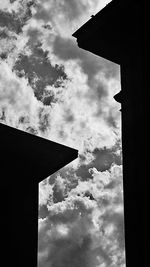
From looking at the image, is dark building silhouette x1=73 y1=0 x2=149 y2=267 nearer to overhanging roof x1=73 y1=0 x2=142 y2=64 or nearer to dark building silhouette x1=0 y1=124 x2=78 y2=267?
overhanging roof x1=73 y1=0 x2=142 y2=64

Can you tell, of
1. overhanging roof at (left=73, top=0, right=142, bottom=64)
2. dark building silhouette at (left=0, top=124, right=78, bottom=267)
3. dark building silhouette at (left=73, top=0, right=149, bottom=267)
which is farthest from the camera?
dark building silhouette at (left=0, top=124, right=78, bottom=267)

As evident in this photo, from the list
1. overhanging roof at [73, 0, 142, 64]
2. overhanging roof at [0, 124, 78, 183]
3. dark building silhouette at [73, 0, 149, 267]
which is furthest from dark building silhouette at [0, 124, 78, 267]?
dark building silhouette at [73, 0, 149, 267]

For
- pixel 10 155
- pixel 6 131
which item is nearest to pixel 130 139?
pixel 6 131

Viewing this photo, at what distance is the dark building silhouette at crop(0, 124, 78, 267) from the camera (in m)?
12.6

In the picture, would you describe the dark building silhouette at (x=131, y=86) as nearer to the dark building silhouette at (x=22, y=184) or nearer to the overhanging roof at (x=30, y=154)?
the overhanging roof at (x=30, y=154)

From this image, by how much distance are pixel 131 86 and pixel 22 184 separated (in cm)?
655

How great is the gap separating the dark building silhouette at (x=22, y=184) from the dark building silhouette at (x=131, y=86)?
4610 mm

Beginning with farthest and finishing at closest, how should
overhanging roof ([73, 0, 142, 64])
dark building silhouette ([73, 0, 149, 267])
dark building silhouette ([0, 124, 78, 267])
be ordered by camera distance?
dark building silhouette ([0, 124, 78, 267]) → overhanging roof ([73, 0, 142, 64]) → dark building silhouette ([73, 0, 149, 267])

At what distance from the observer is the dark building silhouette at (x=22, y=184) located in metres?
12.6

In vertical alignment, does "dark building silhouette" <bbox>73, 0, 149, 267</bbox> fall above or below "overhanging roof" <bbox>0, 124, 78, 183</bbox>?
below

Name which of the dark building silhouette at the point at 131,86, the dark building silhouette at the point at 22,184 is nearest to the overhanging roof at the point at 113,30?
the dark building silhouette at the point at 131,86

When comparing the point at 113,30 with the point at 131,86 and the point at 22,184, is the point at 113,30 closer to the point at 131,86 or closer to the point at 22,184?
the point at 131,86

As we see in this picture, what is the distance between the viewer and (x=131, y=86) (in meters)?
8.04

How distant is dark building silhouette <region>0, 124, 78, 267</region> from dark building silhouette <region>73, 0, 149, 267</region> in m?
4.61
